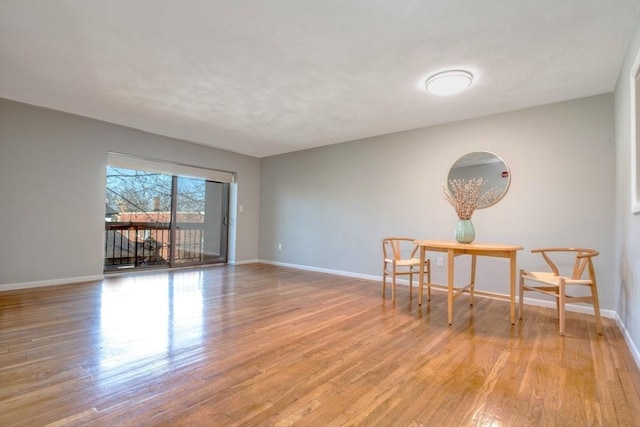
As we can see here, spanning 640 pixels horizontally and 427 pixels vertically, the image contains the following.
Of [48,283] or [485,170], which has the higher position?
[485,170]

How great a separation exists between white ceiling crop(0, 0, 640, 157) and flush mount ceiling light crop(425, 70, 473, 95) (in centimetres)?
9

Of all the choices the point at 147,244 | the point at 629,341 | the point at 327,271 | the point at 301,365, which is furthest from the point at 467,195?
the point at 147,244

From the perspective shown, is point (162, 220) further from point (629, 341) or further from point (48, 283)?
point (629, 341)

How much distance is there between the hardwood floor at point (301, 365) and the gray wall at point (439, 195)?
933 mm

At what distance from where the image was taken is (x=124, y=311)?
3.06 meters

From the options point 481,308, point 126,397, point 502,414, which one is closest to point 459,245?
point 481,308


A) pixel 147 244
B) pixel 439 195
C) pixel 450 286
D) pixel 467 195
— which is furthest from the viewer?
pixel 147 244

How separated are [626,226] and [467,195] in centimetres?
126

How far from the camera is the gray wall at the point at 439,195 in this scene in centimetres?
329

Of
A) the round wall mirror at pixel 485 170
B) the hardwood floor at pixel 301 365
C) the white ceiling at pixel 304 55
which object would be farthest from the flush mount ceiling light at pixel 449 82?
the hardwood floor at pixel 301 365

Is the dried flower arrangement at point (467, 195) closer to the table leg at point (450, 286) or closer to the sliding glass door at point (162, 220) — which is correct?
the table leg at point (450, 286)

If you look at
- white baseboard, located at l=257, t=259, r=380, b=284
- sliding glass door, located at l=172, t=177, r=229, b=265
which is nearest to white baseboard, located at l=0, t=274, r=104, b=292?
sliding glass door, located at l=172, t=177, r=229, b=265

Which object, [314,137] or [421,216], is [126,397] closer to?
[421,216]

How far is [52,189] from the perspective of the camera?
4.14 meters
